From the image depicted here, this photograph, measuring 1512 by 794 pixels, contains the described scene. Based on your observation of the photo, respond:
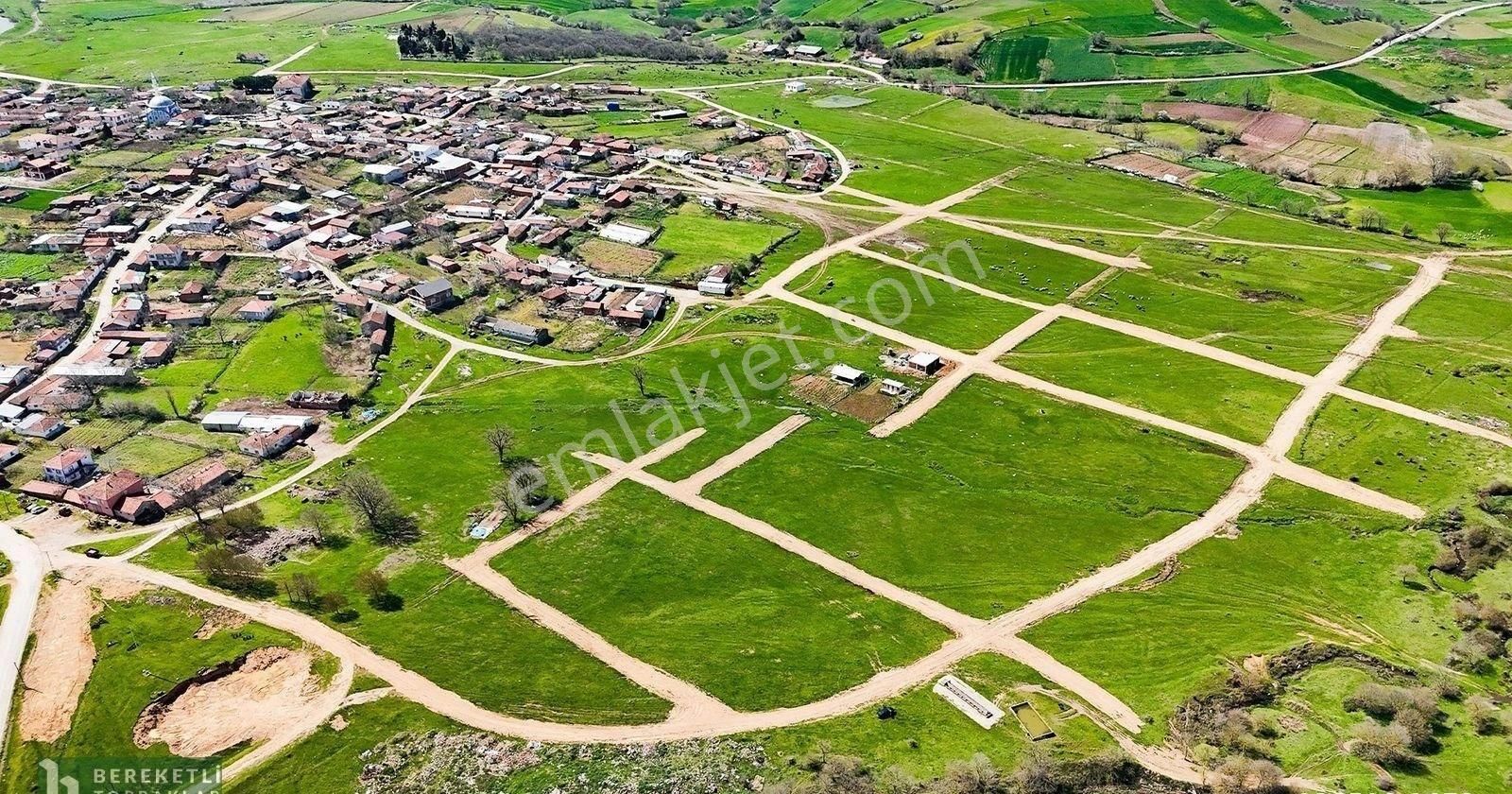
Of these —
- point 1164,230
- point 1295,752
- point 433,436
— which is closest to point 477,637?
point 433,436

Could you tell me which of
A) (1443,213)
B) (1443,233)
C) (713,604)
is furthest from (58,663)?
(1443,213)

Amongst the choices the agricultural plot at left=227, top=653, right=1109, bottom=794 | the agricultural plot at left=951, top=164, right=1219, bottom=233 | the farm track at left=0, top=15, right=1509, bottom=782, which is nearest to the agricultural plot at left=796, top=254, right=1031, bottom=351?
the farm track at left=0, top=15, right=1509, bottom=782

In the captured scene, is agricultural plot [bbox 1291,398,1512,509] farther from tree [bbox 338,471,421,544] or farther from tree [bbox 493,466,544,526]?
tree [bbox 338,471,421,544]

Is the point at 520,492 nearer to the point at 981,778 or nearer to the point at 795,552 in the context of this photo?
the point at 795,552

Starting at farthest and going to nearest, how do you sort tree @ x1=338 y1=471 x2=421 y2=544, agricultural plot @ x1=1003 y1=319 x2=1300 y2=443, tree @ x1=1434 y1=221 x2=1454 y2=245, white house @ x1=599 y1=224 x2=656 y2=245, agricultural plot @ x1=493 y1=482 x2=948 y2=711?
1. white house @ x1=599 y1=224 x2=656 y2=245
2. tree @ x1=1434 y1=221 x2=1454 y2=245
3. agricultural plot @ x1=1003 y1=319 x2=1300 y2=443
4. tree @ x1=338 y1=471 x2=421 y2=544
5. agricultural plot @ x1=493 y1=482 x2=948 y2=711

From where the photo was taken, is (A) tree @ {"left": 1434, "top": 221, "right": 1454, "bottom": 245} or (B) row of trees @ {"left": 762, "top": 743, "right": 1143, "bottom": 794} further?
(A) tree @ {"left": 1434, "top": 221, "right": 1454, "bottom": 245}

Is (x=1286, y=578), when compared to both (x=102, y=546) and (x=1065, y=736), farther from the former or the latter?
(x=102, y=546)

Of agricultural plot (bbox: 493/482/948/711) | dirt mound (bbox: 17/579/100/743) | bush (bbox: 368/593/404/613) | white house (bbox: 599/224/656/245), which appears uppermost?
white house (bbox: 599/224/656/245)
